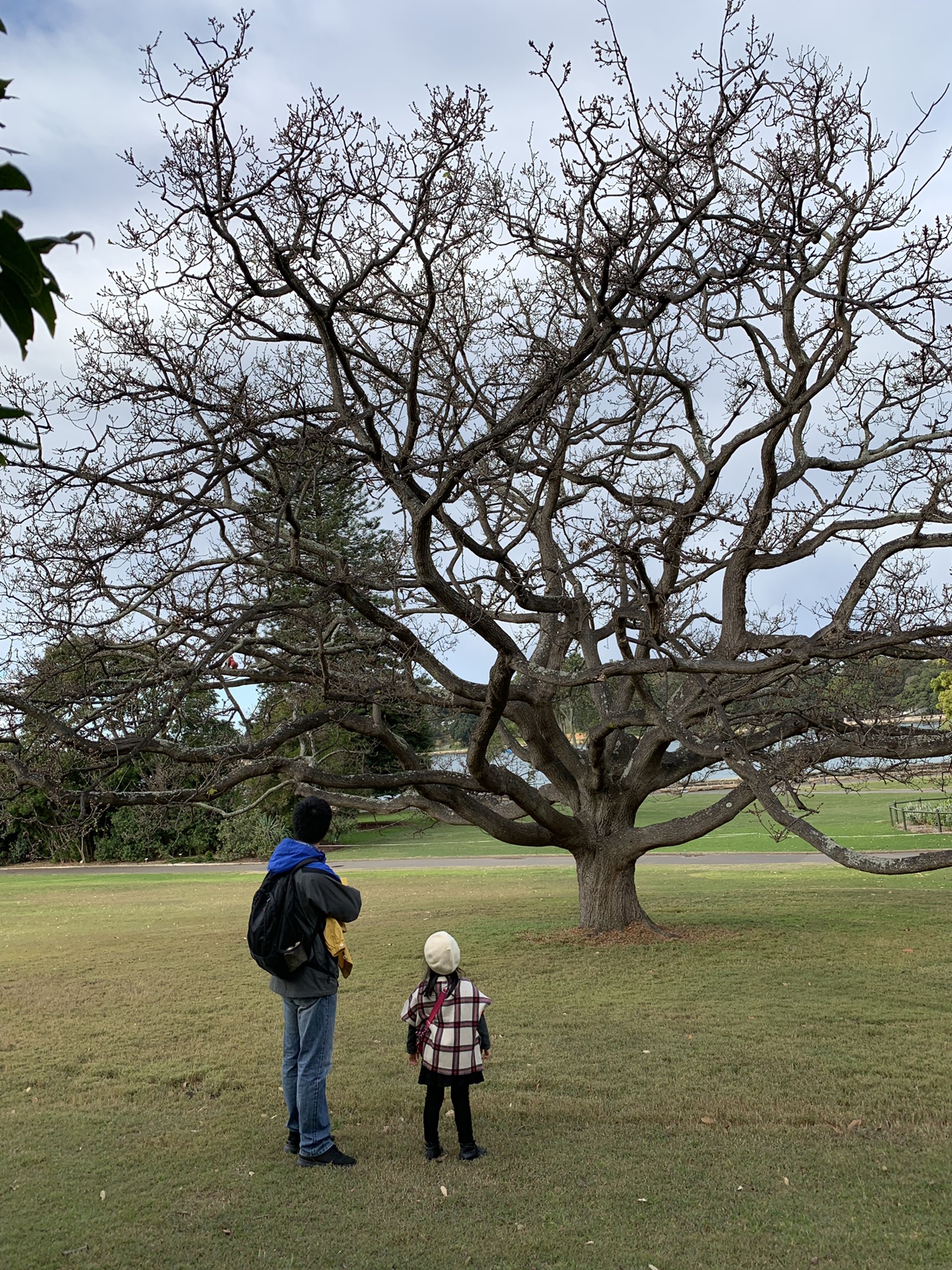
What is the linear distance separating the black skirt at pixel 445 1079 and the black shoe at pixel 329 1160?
636 mm

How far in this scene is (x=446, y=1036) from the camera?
18.4 ft

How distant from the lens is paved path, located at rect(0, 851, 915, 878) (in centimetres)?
2847

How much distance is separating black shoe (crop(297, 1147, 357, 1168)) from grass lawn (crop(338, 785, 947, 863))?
18.6 meters

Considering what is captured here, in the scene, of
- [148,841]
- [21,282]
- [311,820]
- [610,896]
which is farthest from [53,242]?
[148,841]

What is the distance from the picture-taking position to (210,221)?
768cm

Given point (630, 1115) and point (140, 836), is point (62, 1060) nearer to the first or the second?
point (630, 1115)

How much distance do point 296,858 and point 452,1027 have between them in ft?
4.27

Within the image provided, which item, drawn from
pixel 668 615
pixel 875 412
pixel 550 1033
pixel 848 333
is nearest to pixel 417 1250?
pixel 550 1033

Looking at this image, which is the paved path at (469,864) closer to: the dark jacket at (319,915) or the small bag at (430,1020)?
the small bag at (430,1020)

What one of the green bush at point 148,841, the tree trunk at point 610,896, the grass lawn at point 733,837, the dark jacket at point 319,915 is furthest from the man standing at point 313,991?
the green bush at point 148,841

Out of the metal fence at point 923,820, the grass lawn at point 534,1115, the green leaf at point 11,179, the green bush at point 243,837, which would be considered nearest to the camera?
the green leaf at point 11,179

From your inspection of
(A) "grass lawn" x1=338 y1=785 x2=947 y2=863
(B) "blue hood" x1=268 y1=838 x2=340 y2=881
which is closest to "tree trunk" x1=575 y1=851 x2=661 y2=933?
(B) "blue hood" x1=268 y1=838 x2=340 y2=881

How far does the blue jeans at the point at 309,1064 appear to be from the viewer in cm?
558

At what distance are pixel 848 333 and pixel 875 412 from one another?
65.3 inches
